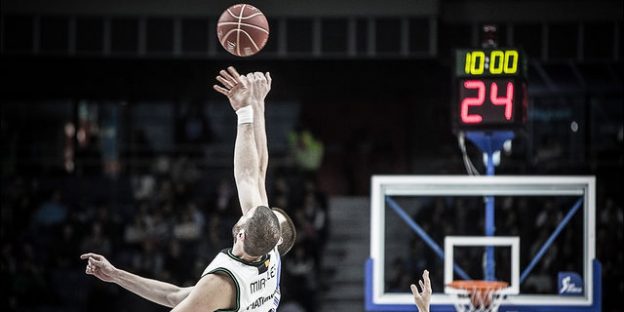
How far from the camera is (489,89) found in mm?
10977

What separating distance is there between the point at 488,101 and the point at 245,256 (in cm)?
575

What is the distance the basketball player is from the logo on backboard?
18.8ft

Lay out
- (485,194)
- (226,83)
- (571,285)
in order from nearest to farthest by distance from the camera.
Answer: (226,83)
(571,285)
(485,194)

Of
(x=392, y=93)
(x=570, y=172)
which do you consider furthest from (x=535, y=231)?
(x=392, y=93)

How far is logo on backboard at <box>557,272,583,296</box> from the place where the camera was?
11.4 m

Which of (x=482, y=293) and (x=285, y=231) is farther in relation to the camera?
(x=482, y=293)

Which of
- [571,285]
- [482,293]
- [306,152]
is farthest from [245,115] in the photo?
[306,152]

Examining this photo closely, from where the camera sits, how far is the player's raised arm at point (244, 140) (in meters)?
6.40

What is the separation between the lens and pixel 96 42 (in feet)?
56.9

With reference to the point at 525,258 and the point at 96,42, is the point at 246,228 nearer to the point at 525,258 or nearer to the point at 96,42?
the point at 525,258

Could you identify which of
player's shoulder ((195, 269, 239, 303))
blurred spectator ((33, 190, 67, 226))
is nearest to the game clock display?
player's shoulder ((195, 269, 239, 303))

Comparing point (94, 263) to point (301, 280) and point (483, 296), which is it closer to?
point (483, 296)

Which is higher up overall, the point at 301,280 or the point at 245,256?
the point at 245,256

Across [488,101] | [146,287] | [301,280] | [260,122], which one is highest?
[488,101]
